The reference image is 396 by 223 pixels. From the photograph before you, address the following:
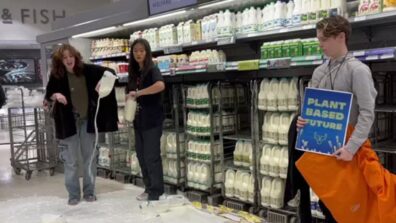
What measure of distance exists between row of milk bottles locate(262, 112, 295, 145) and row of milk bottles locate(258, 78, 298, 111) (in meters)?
0.09

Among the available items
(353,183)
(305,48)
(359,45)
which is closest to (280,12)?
(305,48)

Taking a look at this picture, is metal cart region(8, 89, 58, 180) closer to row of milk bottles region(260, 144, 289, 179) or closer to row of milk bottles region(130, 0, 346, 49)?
row of milk bottles region(130, 0, 346, 49)

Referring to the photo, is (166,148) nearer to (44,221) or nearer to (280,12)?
(44,221)

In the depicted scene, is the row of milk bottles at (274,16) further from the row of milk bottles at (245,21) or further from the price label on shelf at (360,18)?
the price label on shelf at (360,18)

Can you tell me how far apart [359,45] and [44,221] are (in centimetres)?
312

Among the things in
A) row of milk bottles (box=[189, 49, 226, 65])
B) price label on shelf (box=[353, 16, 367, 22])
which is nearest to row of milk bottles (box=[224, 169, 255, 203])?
row of milk bottles (box=[189, 49, 226, 65])

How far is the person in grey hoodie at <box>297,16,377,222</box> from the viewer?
93.2 inches

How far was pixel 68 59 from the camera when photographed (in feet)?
14.4

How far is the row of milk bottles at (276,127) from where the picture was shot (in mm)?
3691

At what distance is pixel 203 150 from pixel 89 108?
1.25 m

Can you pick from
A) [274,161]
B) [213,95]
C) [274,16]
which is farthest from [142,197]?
[274,16]

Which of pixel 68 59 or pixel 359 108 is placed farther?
pixel 68 59

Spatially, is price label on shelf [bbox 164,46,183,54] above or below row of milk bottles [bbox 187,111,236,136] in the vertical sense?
above

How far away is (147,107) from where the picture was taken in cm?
422
